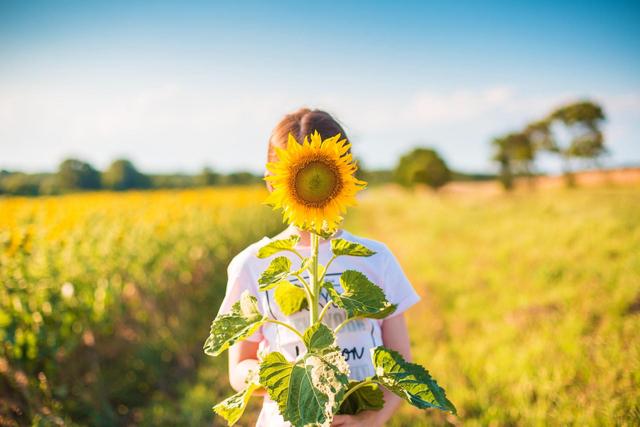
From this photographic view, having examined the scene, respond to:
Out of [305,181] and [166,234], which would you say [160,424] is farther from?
Answer: [305,181]

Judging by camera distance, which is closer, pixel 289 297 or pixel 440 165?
pixel 289 297

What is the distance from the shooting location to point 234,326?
112 cm

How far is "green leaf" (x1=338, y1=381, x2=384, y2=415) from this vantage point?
1.24 m

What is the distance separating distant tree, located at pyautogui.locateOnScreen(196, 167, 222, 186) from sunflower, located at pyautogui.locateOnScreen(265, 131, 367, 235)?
31227mm

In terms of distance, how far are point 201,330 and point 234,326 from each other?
204 inches

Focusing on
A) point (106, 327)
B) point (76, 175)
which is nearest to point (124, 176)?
point (76, 175)

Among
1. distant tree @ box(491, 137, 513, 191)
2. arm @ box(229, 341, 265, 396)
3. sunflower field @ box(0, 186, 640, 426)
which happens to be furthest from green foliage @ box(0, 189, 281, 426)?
distant tree @ box(491, 137, 513, 191)

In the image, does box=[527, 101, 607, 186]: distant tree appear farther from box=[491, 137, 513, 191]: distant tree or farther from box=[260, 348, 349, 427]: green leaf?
box=[260, 348, 349, 427]: green leaf

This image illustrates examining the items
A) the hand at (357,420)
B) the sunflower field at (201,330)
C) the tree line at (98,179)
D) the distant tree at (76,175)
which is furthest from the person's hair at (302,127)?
the distant tree at (76,175)

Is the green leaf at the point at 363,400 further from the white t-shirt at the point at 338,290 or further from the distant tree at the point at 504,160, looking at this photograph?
the distant tree at the point at 504,160

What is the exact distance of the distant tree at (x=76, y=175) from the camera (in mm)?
9008

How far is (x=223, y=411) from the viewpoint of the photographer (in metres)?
1.14

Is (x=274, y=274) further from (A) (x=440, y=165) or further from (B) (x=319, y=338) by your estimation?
(A) (x=440, y=165)

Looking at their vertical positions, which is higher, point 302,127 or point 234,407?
point 302,127
